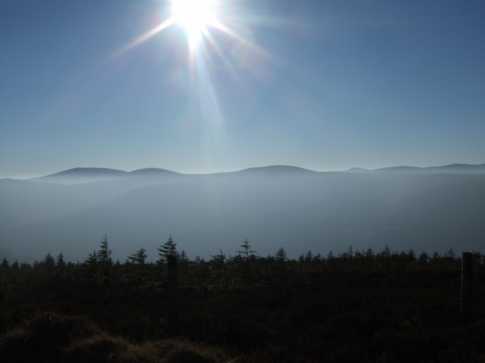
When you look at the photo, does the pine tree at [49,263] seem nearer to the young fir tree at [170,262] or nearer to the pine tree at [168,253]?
the pine tree at [168,253]

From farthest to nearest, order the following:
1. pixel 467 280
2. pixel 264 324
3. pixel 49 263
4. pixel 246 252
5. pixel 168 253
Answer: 1. pixel 49 263
2. pixel 246 252
3. pixel 168 253
4. pixel 264 324
5. pixel 467 280

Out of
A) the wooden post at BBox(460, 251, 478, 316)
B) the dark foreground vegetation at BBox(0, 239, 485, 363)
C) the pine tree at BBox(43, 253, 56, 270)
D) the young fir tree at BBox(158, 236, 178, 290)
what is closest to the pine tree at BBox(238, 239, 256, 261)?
the young fir tree at BBox(158, 236, 178, 290)

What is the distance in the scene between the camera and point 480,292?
Result: 11539mm

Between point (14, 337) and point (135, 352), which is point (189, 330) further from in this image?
point (14, 337)

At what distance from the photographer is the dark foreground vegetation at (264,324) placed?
686 cm

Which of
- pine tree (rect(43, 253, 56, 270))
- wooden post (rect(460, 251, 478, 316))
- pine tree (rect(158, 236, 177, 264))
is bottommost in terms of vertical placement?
pine tree (rect(43, 253, 56, 270))

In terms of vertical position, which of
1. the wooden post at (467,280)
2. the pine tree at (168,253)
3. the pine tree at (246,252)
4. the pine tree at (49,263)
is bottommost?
the pine tree at (49,263)

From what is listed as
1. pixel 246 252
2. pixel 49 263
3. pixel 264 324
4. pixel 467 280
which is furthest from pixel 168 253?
pixel 49 263

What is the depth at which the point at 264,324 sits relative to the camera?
929 centimetres

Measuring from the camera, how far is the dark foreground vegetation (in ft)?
22.5

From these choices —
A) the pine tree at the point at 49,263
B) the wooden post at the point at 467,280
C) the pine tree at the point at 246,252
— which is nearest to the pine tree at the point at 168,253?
the pine tree at the point at 246,252

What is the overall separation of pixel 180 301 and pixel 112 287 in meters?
5.90

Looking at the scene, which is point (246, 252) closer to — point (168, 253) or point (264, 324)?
point (168, 253)

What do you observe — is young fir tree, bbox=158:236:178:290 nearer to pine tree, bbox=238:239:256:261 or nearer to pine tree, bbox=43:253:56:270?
pine tree, bbox=238:239:256:261
